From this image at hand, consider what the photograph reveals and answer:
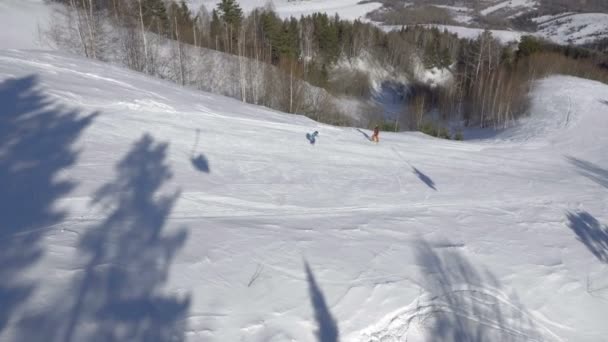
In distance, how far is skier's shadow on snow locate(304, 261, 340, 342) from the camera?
4811 mm

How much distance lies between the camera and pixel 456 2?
4178 inches

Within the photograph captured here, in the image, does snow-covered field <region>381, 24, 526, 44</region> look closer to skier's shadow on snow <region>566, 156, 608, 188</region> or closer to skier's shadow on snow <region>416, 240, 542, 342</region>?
skier's shadow on snow <region>566, 156, 608, 188</region>

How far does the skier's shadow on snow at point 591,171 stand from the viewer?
13.1 m

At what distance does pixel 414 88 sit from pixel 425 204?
146ft

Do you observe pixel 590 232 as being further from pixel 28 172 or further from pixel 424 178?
pixel 28 172

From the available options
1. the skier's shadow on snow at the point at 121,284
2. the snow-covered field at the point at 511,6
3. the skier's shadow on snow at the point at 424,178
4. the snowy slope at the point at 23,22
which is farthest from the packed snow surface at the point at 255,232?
the snow-covered field at the point at 511,6

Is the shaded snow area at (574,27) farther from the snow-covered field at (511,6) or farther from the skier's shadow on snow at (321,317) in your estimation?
the skier's shadow on snow at (321,317)

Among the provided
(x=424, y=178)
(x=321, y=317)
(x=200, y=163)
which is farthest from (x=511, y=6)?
(x=321, y=317)

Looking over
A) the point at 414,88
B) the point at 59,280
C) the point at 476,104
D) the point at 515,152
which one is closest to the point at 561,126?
the point at 515,152

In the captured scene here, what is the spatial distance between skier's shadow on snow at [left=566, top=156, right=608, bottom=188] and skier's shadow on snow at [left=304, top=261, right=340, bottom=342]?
13.0 m

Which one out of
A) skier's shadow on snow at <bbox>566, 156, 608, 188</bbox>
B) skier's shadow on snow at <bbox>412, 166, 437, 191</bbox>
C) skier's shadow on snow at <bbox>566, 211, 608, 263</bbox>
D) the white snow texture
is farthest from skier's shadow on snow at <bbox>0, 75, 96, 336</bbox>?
skier's shadow on snow at <bbox>566, 156, 608, 188</bbox>

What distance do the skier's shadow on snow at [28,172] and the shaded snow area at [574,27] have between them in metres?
82.0

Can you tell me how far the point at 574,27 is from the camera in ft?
237

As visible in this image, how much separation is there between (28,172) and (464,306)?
8.73m
